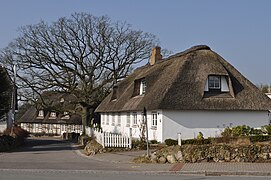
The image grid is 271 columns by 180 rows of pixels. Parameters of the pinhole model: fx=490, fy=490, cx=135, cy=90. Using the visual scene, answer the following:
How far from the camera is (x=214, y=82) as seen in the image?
36719 mm

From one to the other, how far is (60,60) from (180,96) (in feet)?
79.9

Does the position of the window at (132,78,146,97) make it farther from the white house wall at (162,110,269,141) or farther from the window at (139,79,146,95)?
the white house wall at (162,110,269,141)

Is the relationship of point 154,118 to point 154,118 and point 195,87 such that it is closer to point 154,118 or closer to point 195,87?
point 154,118

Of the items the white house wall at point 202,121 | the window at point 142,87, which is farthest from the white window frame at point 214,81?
the window at point 142,87

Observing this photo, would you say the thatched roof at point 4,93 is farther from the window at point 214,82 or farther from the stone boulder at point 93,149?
the window at point 214,82

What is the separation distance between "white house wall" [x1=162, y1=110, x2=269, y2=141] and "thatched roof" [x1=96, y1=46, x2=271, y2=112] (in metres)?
0.84

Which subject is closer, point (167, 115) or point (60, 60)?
point (167, 115)

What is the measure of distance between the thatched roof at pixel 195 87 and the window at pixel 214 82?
2.11 feet

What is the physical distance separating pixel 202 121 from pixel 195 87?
8.20ft

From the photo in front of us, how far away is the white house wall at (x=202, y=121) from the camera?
34.7 metres

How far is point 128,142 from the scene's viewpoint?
102 feet

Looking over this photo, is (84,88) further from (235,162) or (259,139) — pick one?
(235,162)

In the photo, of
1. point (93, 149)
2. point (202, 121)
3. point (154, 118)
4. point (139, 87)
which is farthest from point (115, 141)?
point (139, 87)

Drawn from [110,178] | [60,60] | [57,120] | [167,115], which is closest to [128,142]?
[167,115]
